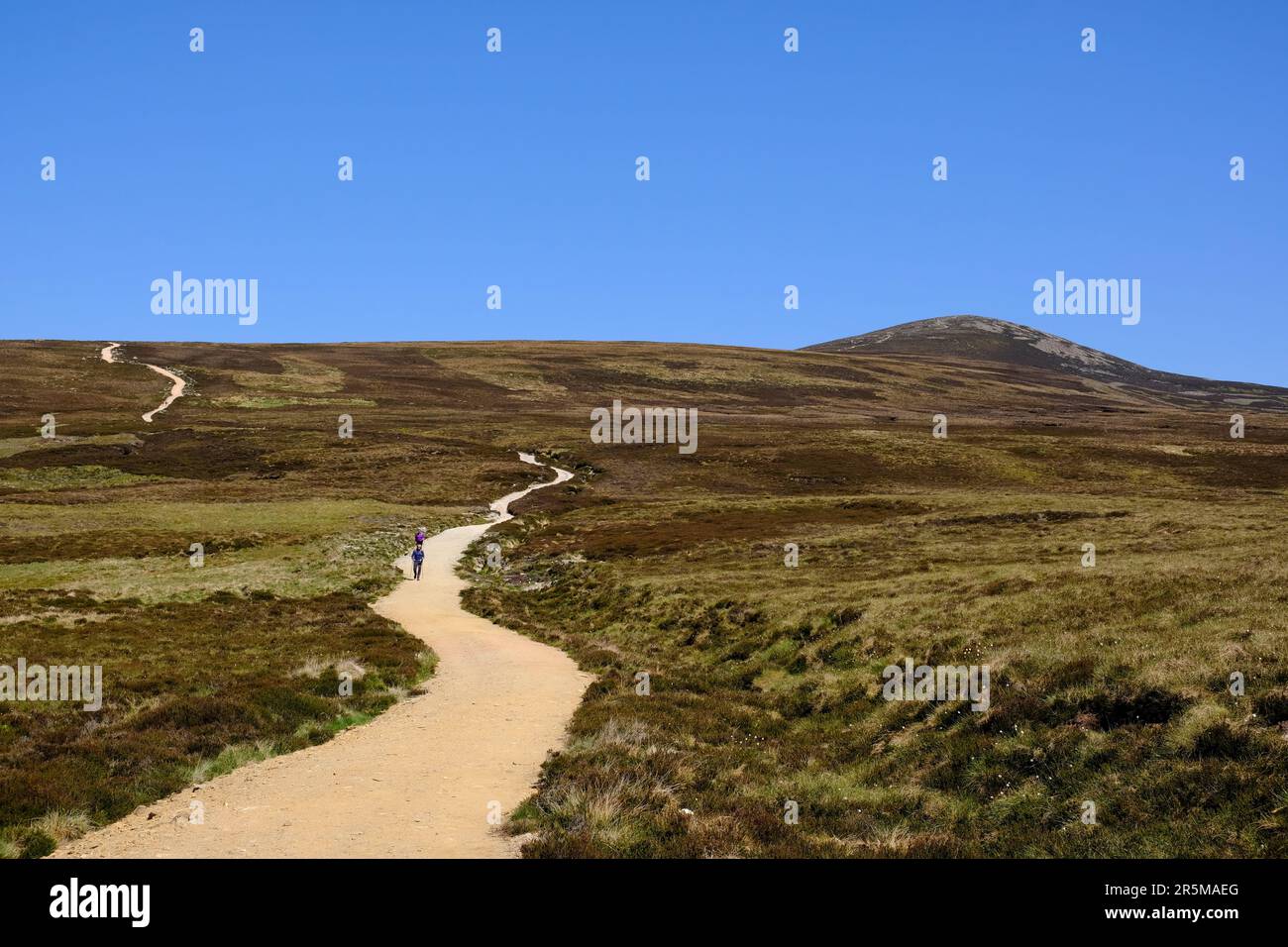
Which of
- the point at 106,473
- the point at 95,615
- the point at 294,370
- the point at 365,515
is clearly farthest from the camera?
the point at 294,370

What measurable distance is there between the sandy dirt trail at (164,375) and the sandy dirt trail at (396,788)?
10891cm

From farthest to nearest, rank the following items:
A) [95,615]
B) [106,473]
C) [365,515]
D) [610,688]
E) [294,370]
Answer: [294,370] → [106,473] → [365,515] → [95,615] → [610,688]

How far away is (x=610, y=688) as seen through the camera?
2188cm

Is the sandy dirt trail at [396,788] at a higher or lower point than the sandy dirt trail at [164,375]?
lower

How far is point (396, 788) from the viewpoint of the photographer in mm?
14133

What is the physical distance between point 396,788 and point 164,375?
16809 cm

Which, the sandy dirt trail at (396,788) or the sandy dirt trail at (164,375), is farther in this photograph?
the sandy dirt trail at (164,375)

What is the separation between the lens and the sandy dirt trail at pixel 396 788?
1155 centimetres

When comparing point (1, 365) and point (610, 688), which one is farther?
point (1, 365)

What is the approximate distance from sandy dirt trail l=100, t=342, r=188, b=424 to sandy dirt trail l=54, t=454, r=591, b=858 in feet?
357

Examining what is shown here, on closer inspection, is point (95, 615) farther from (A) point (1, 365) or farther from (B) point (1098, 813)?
(A) point (1, 365)

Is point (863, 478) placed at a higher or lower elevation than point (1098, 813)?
higher

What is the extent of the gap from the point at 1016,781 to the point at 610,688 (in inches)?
459
